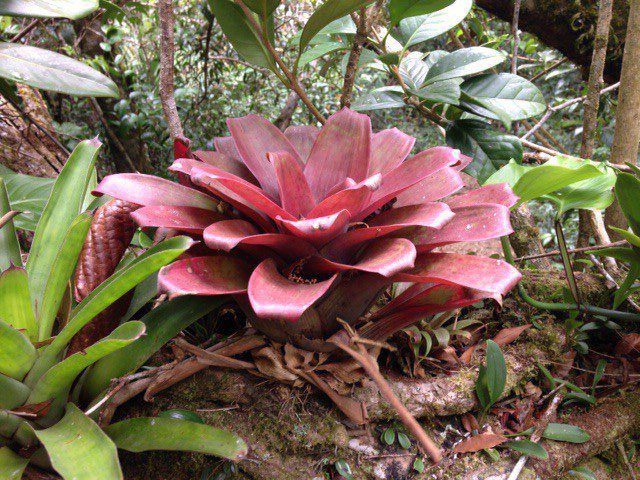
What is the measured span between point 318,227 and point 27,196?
742 mm

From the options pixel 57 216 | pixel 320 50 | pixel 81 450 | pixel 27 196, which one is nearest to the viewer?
pixel 81 450

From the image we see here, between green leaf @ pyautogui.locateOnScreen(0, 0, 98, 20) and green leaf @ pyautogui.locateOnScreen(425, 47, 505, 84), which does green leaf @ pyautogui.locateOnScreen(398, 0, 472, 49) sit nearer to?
green leaf @ pyautogui.locateOnScreen(425, 47, 505, 84)

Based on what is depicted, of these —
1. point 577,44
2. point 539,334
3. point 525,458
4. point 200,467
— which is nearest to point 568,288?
point 539,334

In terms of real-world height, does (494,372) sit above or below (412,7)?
below

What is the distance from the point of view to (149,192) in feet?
2.28

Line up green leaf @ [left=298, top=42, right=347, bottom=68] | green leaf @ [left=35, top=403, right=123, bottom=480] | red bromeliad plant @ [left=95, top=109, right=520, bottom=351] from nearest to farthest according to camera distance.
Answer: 1. green leaf @ [left=35, top=403, right=123, bottom=480]
2. red bromeliad plant @ [left=95, top=109, right=520, bottom=351]
3. green leaf @ [left=298, top=42, right=347, bottom=68]

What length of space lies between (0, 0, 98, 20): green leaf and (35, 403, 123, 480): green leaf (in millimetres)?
687

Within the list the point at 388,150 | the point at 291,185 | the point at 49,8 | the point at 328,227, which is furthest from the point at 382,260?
the point at 49,8

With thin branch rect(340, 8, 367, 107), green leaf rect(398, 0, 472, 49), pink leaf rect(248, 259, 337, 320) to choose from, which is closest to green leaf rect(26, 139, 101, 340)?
pink leaf rect(248, 259, 337, 320)

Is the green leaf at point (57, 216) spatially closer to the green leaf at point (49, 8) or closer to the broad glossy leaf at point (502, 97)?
the green leaf at point (49, 8)

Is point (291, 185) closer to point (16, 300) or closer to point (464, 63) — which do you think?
point (16, 300)

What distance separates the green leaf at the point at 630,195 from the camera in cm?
81

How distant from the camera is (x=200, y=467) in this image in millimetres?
685

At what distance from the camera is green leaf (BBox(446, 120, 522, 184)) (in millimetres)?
1042
